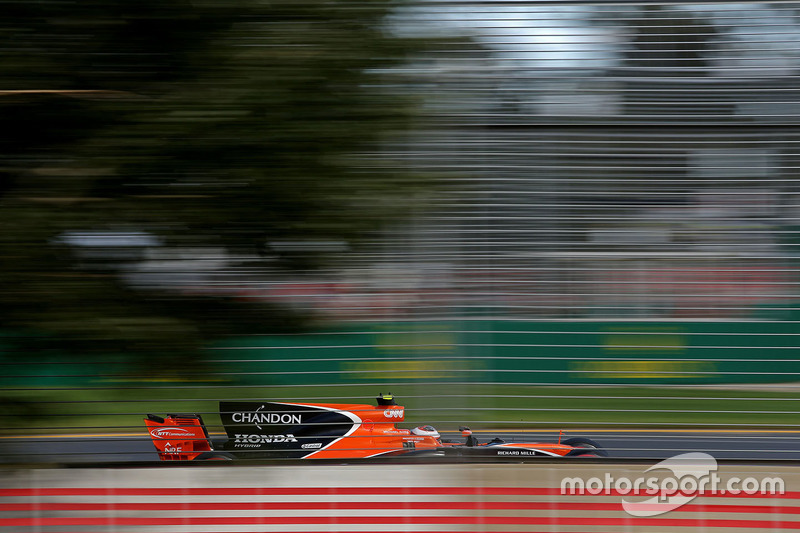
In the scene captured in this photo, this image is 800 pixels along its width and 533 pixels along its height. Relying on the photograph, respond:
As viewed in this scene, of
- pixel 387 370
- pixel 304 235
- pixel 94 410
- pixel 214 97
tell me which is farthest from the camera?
pixel 387 370

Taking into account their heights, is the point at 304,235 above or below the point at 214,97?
below

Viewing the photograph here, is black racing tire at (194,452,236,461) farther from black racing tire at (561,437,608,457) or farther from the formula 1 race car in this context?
black racing tire at (561,437,608,457)

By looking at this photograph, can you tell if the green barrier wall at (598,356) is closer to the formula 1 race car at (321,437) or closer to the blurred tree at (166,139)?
the formula 1 race car at (321,437)

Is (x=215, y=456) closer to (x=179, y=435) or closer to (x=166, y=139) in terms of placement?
(x=179, y=435)

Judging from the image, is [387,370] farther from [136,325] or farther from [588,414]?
[136,325]

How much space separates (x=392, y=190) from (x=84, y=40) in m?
1.09

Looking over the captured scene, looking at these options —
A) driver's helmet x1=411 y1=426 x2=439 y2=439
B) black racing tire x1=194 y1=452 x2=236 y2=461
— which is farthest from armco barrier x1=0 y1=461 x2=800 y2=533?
driver's helmet x1=411 y1=426 x2=439 y2=439

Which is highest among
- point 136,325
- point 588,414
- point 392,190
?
point 392,190

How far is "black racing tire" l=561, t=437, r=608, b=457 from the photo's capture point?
3367 millimetres

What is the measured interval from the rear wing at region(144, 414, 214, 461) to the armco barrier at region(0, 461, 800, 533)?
83mm

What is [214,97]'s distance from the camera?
1961mm

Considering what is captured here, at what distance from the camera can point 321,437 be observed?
3389 mm

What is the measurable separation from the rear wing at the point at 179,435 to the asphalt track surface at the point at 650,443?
8cm

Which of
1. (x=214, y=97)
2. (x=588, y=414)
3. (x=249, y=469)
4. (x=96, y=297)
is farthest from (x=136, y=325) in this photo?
(x=588, y=414)
